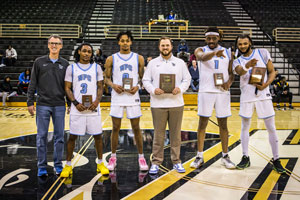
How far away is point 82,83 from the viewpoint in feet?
12.8

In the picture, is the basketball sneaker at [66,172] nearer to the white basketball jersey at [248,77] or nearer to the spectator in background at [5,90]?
the white basketball jersey at [248,77]

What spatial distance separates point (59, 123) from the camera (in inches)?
159

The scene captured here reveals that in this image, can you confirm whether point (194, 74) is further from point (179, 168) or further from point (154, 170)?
point (154, 170)

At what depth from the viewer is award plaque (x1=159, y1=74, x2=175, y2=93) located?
393 centimetres

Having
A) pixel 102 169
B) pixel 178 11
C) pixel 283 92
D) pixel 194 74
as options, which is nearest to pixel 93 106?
pixel 102 169

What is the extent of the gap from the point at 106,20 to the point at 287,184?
54.8 ft

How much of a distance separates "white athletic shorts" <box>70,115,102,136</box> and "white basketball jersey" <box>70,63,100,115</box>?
0.06m

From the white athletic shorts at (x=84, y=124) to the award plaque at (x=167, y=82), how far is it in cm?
91

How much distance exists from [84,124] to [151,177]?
106cm

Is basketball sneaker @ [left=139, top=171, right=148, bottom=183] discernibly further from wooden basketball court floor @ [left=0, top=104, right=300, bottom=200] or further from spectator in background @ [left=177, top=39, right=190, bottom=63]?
spectator in background @ [left=177, top=39, right=190, bottom=63]

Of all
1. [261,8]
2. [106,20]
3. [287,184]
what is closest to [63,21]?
[106,20]

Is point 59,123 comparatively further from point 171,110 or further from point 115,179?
point 171,110

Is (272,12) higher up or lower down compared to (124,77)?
higher up

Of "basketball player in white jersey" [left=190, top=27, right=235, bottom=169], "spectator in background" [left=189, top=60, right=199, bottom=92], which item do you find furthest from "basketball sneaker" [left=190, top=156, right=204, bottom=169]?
"spectator in background" [left=189, top=60, right=199, bottom=92]
